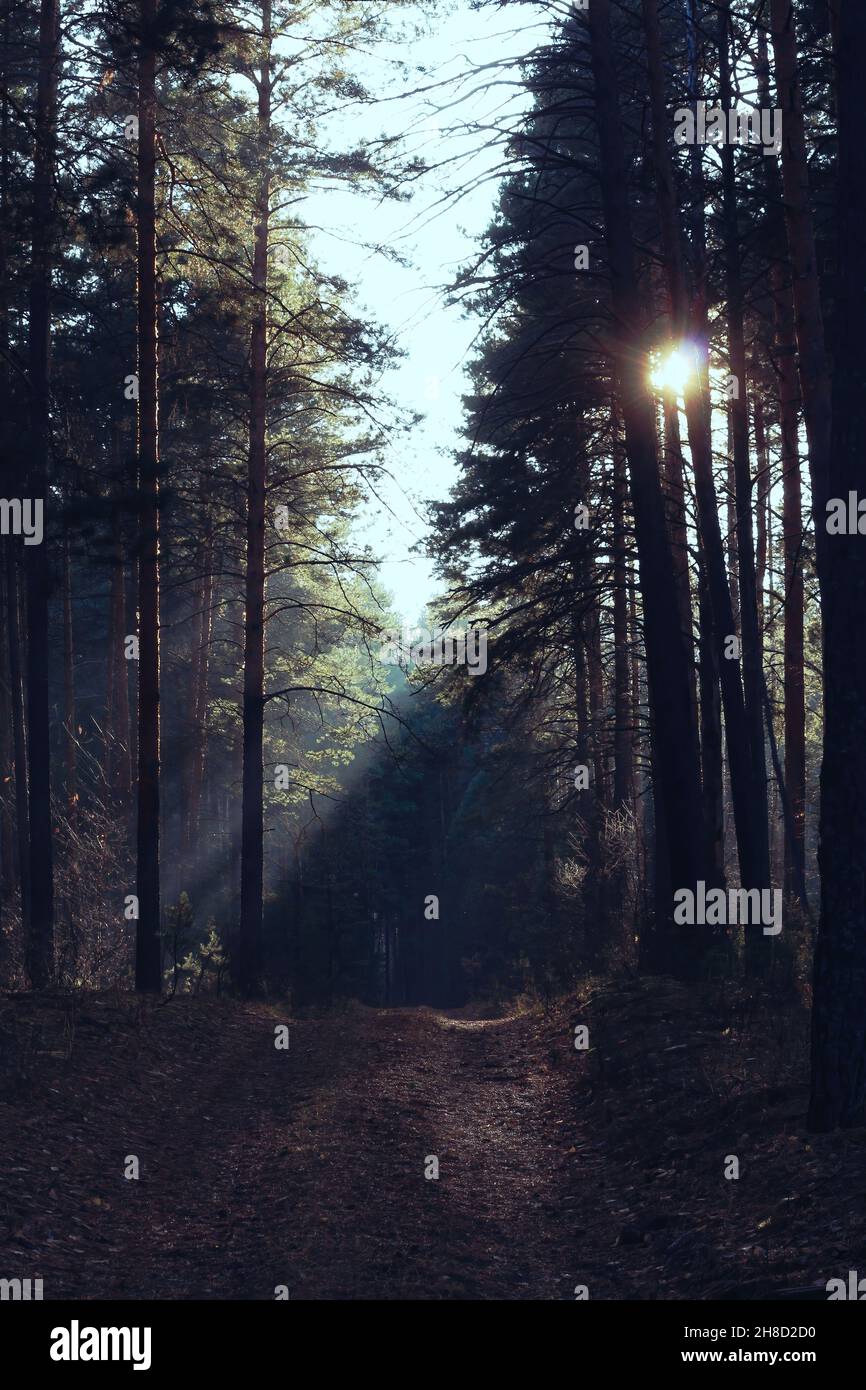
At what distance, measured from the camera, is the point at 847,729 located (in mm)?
7473

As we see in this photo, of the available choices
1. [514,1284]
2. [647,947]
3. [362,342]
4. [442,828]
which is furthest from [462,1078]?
[442,828]

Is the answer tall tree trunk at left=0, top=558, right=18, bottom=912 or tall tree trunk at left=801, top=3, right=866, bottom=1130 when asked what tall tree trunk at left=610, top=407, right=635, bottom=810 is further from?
tall tree trunk at left=0, top=558, right=18, bottom=912

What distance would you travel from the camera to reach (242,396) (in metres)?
19.9

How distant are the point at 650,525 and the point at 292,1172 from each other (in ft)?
27.3

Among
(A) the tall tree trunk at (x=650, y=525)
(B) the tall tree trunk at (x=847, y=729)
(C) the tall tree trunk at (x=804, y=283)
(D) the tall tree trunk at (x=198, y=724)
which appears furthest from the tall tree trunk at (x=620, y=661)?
(D) the tall tree trunk at (x=198, y=724)

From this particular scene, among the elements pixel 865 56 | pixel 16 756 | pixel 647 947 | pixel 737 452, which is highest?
pixel 737 452

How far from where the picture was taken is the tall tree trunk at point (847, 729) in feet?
24.2

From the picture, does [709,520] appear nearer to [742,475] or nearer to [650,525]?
[650,525]

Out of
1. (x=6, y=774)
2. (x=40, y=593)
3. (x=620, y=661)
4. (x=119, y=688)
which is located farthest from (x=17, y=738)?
(x=620, y=661)

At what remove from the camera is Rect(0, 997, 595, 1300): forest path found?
6.47m

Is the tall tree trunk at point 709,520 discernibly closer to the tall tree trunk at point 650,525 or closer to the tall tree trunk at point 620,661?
the tall tree trunk at point 650,525

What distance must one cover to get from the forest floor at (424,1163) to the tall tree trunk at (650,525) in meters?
2.08
